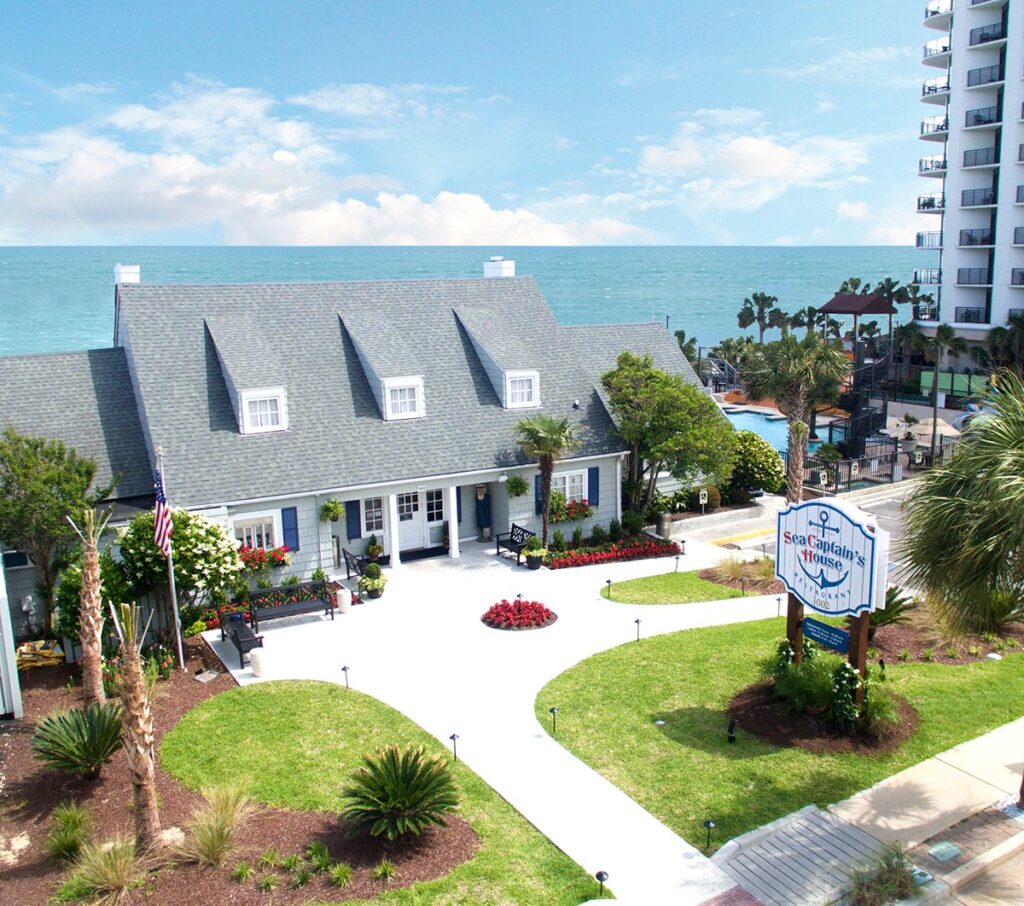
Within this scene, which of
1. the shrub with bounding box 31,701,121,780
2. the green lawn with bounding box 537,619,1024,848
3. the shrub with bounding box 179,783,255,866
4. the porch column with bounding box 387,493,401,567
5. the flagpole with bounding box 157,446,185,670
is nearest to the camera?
the shrub with bounding box 179,783,255,866

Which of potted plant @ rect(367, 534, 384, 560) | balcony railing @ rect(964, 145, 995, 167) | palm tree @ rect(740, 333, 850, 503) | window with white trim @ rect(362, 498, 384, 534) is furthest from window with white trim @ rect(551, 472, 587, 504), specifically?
balcony railing @ rect(964, 145, 995, 167)

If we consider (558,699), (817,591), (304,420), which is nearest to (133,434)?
(304,420)

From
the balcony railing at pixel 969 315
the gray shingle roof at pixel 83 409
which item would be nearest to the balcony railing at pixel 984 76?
the balcony railing at pixel 969 315

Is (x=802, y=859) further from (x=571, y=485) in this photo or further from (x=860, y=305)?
(x=860, y=305)

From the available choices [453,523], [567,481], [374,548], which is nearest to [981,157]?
[567,481]

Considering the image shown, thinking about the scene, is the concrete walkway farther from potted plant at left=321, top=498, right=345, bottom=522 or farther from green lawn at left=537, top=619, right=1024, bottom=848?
potted plant at left=321, top=498, right=345, bottom=522
